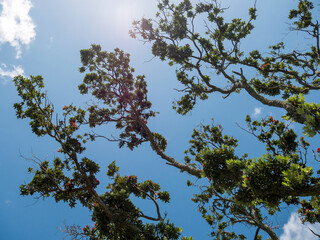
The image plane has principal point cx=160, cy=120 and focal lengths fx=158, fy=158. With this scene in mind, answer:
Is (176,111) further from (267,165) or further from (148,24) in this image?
(267,165)

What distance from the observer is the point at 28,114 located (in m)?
9.28

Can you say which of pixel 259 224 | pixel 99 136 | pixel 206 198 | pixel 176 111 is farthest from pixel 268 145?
pixel 99 136

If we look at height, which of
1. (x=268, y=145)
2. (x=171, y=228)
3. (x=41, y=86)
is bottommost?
(x=171, y=228)

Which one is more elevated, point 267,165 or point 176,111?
point 176,111

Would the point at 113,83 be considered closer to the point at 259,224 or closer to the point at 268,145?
the point at 268,145

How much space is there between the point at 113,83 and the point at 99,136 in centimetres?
454

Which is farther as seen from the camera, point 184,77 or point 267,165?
point 184,77

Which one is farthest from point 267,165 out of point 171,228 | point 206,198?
point 206,198

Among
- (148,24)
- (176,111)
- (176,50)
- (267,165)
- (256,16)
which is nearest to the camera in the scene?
(267,165)

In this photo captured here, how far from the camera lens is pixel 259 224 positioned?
911 cm

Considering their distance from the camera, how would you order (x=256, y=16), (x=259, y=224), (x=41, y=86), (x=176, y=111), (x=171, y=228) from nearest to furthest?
(x=171, y=228) → (x=259, y=224) → (x=41, y=86) → (x=256, y=16) → (x=176, y=111)

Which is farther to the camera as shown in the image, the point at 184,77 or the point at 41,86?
the point at 184,77

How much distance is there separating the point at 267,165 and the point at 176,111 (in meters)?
9.31

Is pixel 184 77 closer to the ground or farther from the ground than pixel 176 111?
farther from the ground
